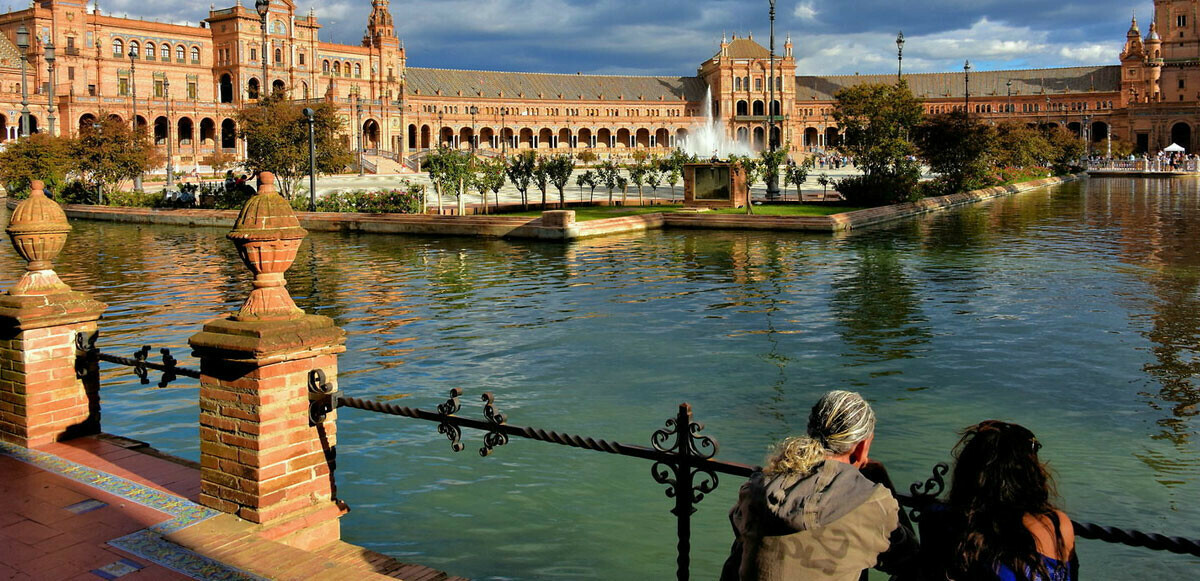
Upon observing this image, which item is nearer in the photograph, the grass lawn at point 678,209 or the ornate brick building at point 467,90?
the grass lawn at point 678,209

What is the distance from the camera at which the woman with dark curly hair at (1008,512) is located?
328 cm

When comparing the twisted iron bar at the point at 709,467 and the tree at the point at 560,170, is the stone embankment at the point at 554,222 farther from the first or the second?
the twisted iron bar at the point at 709,467

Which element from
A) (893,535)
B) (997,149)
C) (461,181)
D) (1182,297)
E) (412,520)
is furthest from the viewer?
(997,149)

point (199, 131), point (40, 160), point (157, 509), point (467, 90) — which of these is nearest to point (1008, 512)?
point (157, 509)

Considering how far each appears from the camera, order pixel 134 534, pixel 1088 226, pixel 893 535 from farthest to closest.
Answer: pixel 1088 226, pixel 134 534, pixel 893 535

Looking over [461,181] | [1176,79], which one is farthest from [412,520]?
[1176,79]

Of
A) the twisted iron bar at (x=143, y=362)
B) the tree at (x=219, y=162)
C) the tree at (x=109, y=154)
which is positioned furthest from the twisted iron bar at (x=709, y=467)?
the tree at (x=219, y=162)

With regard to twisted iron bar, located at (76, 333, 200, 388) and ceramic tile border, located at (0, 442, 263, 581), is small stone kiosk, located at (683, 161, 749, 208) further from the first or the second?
ceramic tile border, located at (0, 442, 263, 581)

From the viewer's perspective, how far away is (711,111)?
13125 centimetres

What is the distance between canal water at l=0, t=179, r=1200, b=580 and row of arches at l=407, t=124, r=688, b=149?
87629 mm

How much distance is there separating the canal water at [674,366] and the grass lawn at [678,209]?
8506 mm

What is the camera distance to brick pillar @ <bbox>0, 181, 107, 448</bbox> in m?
7.47

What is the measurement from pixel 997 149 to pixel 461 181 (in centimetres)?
2873

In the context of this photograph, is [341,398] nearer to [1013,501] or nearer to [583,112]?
[1013,501]
